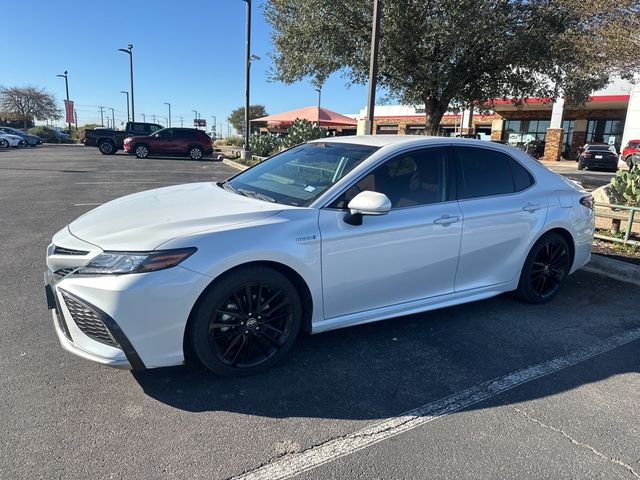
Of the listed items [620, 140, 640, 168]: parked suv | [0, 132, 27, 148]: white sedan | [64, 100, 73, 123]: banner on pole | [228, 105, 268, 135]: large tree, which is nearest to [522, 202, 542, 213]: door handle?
[620, 140, 640, 168]: parked suv

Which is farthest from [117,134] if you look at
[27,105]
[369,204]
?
[27,105]

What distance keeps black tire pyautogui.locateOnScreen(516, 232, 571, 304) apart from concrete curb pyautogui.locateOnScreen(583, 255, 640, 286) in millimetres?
1224

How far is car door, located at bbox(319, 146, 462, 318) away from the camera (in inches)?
132

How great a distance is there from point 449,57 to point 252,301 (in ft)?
34.1

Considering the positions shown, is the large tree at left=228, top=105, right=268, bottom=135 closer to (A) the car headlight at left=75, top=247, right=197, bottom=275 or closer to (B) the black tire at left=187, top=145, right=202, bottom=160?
(B) the black tire at left=187, top=145, right=202, bottom=160

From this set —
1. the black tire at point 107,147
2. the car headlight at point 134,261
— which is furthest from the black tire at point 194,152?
the car headlight at point 134,261

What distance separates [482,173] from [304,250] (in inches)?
77.9

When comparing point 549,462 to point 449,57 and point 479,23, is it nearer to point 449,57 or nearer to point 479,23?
point 479,23

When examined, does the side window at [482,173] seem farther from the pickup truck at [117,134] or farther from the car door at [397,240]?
the pickup truck at [117,134]

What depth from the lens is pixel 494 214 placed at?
4133 millimetres

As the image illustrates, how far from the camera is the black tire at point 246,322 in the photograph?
2941 millimetres

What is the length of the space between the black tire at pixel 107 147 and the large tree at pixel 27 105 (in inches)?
1678

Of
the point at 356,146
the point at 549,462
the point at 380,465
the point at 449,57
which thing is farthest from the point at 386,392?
the point at 449,57

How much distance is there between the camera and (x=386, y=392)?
309 centimetres
